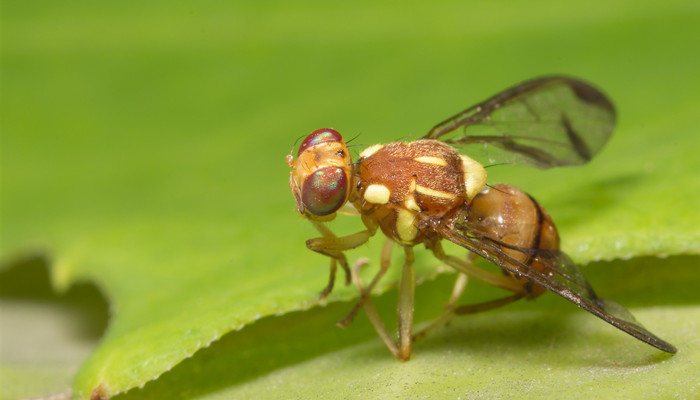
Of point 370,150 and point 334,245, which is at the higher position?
point 370,150

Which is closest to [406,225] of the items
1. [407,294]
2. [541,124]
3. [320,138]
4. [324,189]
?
[407,294]

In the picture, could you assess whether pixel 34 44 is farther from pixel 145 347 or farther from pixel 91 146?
pixel 145 347

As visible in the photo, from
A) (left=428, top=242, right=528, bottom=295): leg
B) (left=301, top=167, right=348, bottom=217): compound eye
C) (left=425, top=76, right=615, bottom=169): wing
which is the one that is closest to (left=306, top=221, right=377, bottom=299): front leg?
(left=301, top=167, right=348, bottom=217): compound eye

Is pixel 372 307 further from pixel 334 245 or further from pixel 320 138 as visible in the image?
pixel 320 138

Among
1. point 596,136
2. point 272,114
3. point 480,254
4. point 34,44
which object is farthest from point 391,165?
point 34,44

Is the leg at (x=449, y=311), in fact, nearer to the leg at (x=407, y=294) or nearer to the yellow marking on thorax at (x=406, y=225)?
the leg at (x=407, y=294)

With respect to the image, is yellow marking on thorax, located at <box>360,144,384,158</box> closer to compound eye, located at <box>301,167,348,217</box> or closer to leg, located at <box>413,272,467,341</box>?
compound eye, located at <box>301,167,348,217</box>
